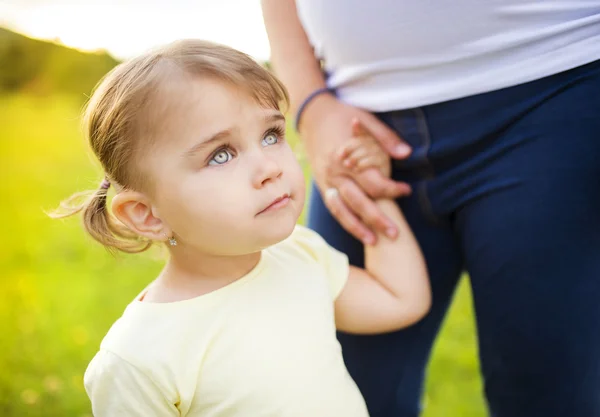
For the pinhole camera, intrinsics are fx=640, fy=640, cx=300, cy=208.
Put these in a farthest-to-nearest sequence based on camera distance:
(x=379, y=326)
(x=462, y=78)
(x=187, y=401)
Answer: (x=379, y=326)
(x=462, y=78)
(x=187, y=401)

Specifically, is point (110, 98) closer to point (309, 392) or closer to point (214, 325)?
point (214, 325)

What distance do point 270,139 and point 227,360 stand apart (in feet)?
1.40

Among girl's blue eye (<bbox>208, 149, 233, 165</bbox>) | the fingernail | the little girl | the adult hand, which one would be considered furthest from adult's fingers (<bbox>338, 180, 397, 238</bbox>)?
girl's blue eye (<bbox>208, 149, 233, 165</bbox>)

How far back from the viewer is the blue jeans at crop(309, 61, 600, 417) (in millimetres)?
1292

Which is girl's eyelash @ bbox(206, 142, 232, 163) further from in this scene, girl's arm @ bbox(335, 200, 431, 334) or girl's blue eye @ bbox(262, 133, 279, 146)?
girl's arm @ bbox(335, 200, 431, 334)

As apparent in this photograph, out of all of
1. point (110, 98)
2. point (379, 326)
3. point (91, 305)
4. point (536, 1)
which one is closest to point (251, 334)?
point (379, 326)

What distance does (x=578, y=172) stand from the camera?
1.28 metres

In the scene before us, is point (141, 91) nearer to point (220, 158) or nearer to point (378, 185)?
point (220, 158)

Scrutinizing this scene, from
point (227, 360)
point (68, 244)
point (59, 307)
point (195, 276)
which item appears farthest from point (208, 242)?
point (68, 244)

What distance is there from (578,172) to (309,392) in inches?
27.1

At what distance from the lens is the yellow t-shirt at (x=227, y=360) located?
1.14m

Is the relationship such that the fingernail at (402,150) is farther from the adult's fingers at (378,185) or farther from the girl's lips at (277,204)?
the girl's lips at (277,204)

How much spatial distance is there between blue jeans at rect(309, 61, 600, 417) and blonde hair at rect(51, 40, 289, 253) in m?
0.42

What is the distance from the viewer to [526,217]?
132cm
